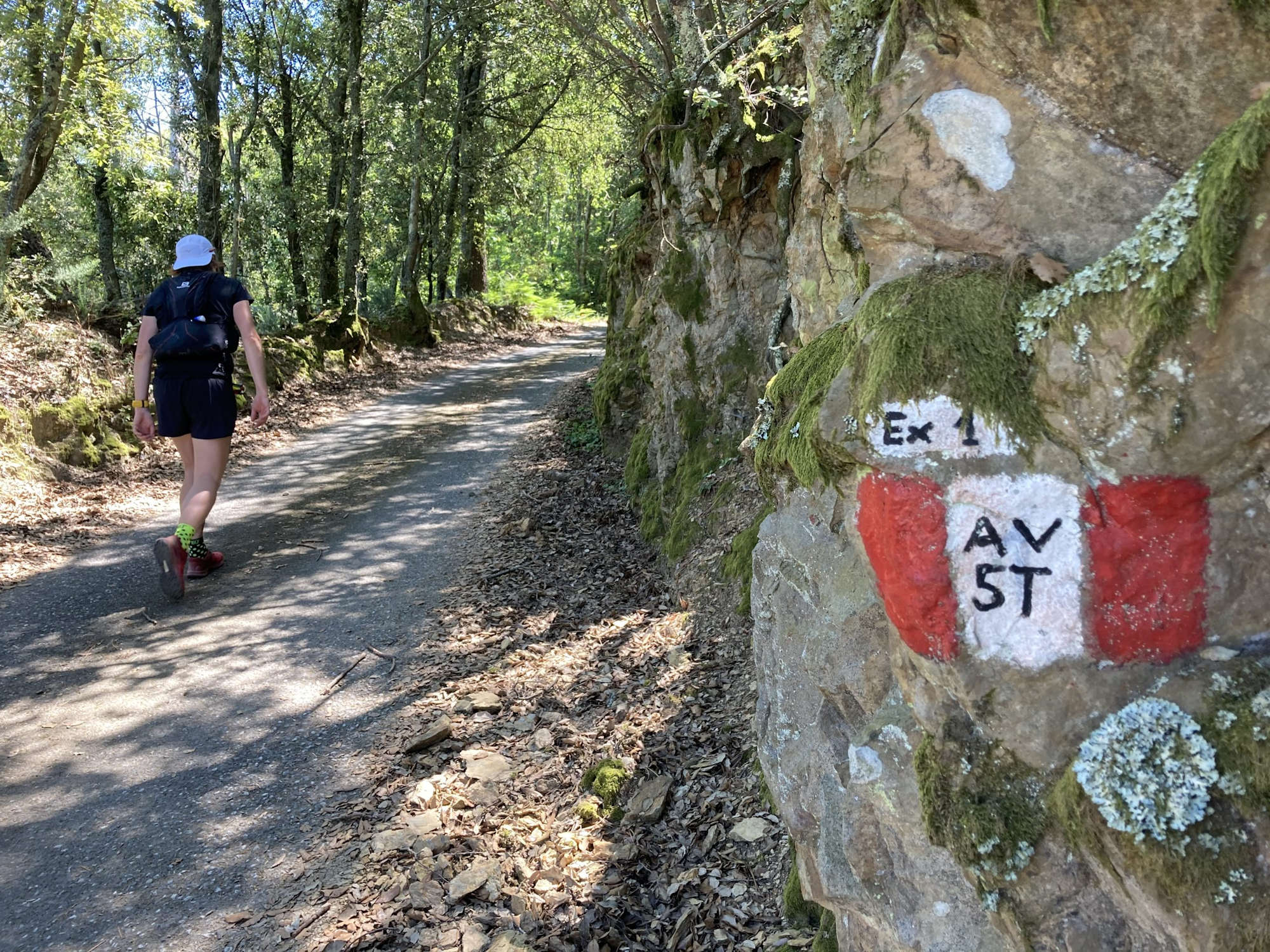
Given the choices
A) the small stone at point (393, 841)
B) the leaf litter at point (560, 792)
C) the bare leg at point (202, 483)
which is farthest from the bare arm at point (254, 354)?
the small stone at point (393, 841)

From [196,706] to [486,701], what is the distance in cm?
155

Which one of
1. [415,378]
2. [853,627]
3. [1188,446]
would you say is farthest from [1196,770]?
[415,378]

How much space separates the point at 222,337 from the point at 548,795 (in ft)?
12.8

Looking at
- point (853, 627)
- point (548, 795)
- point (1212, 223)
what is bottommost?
point (548, 795)

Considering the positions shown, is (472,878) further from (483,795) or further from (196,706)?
(196,706)

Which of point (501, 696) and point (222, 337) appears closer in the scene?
point (501, 696)

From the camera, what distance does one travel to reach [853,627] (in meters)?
2.61

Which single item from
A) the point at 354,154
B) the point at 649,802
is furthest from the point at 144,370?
the point at 354,154

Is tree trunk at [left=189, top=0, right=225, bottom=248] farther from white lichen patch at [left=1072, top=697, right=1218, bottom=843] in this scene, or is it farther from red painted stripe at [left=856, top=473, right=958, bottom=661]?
white lichen patch at [left=1072, top=697, right=1218, bottom=843]

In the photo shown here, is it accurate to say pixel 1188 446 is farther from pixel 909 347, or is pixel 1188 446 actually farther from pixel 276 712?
pixel 276 712

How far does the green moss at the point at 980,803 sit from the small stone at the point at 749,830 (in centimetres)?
146

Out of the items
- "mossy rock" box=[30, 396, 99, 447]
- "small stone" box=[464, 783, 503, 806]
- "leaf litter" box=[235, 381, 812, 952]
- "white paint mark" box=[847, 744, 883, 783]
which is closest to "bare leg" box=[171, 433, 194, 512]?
"leaf litter" box=[235, 381, 812, 952]

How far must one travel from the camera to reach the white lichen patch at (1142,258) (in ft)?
5.94

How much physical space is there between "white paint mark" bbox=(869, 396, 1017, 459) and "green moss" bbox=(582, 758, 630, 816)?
8.02 ft
